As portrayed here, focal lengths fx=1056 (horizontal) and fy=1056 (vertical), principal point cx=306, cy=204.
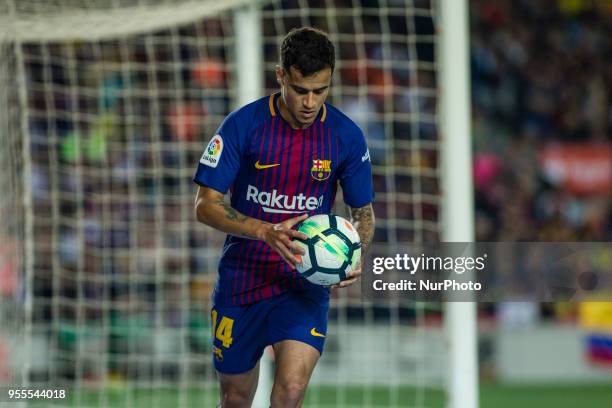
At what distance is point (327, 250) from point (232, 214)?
17.8 inches

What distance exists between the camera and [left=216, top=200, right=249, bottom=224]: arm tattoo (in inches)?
169

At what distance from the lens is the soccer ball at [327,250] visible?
4.16 meters

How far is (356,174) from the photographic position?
4.64 m

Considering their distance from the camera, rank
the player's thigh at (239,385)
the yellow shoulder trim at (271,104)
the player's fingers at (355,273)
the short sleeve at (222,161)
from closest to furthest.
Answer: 1. the player's fingers at (355,273)
2. the short sleeve at (222,161)
3. the yellow shoulder trim at (271,104)
4. the player's thigh at (239,385)

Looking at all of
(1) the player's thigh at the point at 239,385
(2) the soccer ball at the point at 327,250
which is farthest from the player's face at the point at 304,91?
(1) the player's thigh at the point at 239,385

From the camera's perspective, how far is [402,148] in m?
11.6

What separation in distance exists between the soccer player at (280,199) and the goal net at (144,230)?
2.78 m

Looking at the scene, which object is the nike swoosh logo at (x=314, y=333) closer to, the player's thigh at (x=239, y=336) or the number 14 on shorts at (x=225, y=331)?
the player's thigh at (x=239, y=336)

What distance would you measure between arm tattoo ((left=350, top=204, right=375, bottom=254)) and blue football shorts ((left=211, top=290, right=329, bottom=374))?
302mm

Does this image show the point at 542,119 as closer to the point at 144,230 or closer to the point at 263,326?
the point at 144,230

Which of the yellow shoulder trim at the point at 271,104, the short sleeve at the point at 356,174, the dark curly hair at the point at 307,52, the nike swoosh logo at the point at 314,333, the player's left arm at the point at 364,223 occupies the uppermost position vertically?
the dark curly hair at the point at 307,52

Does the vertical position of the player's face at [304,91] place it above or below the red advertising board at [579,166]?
below

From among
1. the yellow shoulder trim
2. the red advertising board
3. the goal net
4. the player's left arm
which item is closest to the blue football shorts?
the player's left arm

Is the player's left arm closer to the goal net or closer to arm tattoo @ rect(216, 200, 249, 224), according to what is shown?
arm tattoo @ rect(216, 200, 249, 224)
